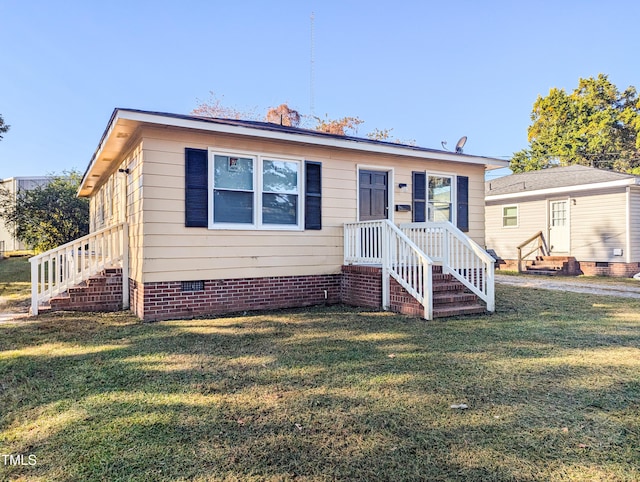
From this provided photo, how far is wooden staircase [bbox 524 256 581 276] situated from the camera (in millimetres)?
13469

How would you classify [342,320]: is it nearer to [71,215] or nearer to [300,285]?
[300,285]

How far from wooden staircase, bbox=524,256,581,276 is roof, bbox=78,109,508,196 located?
6.56 m

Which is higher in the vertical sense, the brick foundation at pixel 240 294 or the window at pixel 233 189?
the window at pixel 233 189

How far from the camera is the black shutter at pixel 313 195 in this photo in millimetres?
7215

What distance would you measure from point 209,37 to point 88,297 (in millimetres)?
15670

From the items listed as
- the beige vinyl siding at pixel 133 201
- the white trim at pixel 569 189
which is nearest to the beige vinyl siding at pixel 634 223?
the white trim at pixel 569 189

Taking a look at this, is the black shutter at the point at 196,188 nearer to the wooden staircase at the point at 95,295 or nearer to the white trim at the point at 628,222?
the wooden staircase at the point at 95,295

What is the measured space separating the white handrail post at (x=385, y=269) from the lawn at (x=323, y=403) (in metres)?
1.34

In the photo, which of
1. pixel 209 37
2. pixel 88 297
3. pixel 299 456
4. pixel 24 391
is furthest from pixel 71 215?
pixel 299 456

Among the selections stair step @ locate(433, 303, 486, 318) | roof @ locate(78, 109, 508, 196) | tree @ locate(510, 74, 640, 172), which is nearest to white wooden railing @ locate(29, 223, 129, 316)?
roof @ locate(78, 109, 508, 196)

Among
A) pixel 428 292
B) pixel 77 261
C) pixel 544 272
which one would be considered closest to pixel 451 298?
pixel 428 292

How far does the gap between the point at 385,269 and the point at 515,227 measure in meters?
11.2

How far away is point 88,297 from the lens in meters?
6.82

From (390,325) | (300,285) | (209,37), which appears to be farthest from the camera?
(209,37)
